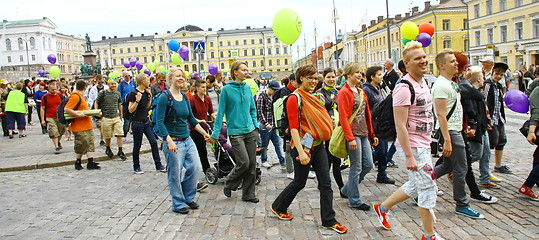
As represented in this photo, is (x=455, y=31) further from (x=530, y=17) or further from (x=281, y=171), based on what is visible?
(x=281, y=171)

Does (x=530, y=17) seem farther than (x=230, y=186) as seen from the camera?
Yes

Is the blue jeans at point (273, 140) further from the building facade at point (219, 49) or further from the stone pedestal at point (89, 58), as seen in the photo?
the building facade at point (219, 49)

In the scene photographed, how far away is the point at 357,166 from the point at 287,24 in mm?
5873

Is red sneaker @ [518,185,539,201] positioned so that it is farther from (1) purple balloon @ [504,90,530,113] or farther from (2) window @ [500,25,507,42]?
(2) window @ [500,25,507,42]

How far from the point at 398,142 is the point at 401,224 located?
120 centimetres

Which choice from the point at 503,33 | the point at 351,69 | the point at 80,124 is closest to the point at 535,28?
the point at 503,33

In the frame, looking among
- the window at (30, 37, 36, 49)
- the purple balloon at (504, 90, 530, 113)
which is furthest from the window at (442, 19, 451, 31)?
the window at (30, 37, 36, 49)

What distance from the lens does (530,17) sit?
4334 cm

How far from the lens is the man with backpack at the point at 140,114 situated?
8.41 m

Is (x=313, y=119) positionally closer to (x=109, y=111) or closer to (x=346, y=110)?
(x=346, y=110)

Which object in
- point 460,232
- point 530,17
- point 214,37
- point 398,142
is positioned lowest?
point 460,232

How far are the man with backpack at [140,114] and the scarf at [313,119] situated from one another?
4482mm

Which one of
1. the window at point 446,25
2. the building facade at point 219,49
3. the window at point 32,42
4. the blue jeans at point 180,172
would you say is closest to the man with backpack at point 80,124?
the blue jeans at point 180,172

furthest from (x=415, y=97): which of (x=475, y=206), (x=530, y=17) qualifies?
(x=530, y=17)
